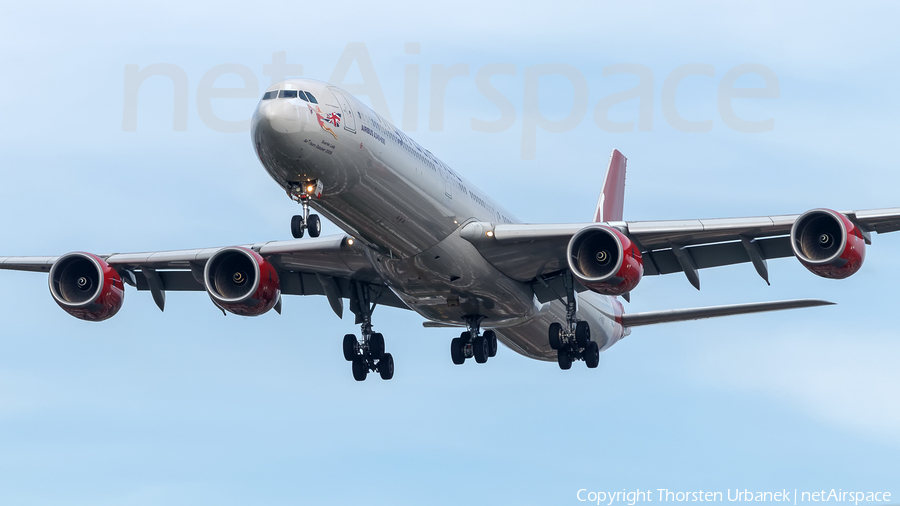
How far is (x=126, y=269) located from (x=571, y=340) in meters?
12.7

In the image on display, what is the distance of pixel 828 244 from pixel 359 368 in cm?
1365

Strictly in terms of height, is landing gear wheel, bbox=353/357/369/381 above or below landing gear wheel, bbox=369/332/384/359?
below

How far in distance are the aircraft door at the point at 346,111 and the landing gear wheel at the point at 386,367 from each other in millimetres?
9560

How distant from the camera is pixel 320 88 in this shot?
27.7 m

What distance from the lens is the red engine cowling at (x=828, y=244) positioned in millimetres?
28453

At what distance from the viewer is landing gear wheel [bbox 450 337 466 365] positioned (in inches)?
1371

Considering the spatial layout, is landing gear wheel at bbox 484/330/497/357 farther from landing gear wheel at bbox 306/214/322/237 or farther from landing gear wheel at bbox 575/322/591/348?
landing gear wheel at bbox 306/214/322/237

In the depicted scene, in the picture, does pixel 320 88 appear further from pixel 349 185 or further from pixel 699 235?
pixel 699 235

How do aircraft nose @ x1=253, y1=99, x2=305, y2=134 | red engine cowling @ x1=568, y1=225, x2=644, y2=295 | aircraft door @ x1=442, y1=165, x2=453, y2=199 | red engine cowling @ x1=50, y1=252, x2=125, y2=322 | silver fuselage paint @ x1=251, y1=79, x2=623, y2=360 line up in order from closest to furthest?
1. aircraft nose @ x1=253, y1=99, x2=305, y2=134
2. silver fuselage paint @ x1=251, y1=79, x2=623, y2=360
3. red engine cowling @ x1=568, y1=225, x2=644, y2=295
4. aircraft door @ x1=442, y1=165, x2=453, y2=199
5. red engine cowling @ x1=50, y1=252, x2=125, y2=322

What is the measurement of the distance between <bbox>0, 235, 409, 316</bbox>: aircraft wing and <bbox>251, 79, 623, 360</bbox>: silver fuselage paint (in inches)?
67.2

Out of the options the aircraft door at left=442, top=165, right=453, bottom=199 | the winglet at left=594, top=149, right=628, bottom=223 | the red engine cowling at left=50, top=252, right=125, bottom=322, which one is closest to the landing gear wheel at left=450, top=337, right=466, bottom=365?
the aircraft door at left=442, top=165, right=453, bottom=199

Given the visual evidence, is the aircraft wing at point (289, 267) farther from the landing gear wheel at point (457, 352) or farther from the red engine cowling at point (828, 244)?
the red engine cowling at point (828, 244)

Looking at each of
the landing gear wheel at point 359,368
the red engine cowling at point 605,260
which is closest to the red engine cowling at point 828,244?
the red engine cowling at point 605,260

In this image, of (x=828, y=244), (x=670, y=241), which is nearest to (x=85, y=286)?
(x=670, y=241)
